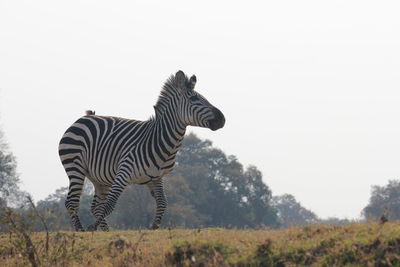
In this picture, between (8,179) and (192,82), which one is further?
(8,179)

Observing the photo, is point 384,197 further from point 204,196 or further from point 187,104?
point 187,104

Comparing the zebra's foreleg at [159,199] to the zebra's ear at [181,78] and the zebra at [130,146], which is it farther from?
the zebra's ear at [181,78]

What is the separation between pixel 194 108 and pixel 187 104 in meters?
0.24

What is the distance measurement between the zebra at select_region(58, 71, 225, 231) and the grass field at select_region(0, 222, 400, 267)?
356 cm

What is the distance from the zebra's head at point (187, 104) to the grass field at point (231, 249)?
163 inches

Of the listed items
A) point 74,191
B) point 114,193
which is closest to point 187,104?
point 114,193

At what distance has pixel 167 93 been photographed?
63.4 feet

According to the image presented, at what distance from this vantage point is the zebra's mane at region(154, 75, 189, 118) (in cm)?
1917

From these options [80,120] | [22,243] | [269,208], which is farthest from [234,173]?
[22,243]

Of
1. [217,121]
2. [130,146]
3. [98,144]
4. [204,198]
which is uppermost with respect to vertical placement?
[204,198]

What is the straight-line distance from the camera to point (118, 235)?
15.0 meters

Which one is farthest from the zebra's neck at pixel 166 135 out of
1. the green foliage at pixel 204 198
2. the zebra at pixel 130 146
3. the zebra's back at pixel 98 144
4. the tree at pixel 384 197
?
the tree at pixel 384 197

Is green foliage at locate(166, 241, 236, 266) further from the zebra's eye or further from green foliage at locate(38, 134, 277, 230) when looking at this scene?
green foliage at locate(38, 134, 277, 230)

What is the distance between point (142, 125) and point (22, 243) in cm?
650
